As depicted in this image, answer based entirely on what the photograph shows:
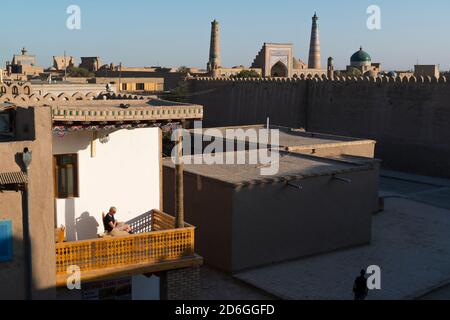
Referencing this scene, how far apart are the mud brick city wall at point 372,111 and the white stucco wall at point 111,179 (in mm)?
18470

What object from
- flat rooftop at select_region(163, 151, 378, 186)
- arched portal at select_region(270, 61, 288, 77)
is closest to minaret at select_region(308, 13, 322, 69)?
arched portal at select_region(270, 61, 288, 77)

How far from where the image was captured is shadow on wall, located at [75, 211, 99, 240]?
32.2 feet

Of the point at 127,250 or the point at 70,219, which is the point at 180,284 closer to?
the point at 127,250

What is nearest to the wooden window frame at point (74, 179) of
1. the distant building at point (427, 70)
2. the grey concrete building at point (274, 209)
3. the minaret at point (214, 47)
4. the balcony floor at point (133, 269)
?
the balcony floor at point (133, 269)

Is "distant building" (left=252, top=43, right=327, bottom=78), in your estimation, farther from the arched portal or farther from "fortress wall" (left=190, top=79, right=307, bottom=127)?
"fortress wall" (left=190, top=79, right=307, bottom=127)

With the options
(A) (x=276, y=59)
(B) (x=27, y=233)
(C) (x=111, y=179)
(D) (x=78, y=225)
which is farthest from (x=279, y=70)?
(B) (x=27, y=233)

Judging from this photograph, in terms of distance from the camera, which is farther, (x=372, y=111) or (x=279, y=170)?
(x=372, y=111)

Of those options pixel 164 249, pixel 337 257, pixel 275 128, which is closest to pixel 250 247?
pixel 337 257

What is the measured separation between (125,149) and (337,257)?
630cm

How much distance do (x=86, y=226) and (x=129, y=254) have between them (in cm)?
133

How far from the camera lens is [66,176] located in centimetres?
966

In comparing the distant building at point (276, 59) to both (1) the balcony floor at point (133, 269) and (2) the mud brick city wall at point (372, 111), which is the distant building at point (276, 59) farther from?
(1) the balcony floor at point (133, 269)

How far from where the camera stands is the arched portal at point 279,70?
165 ft
